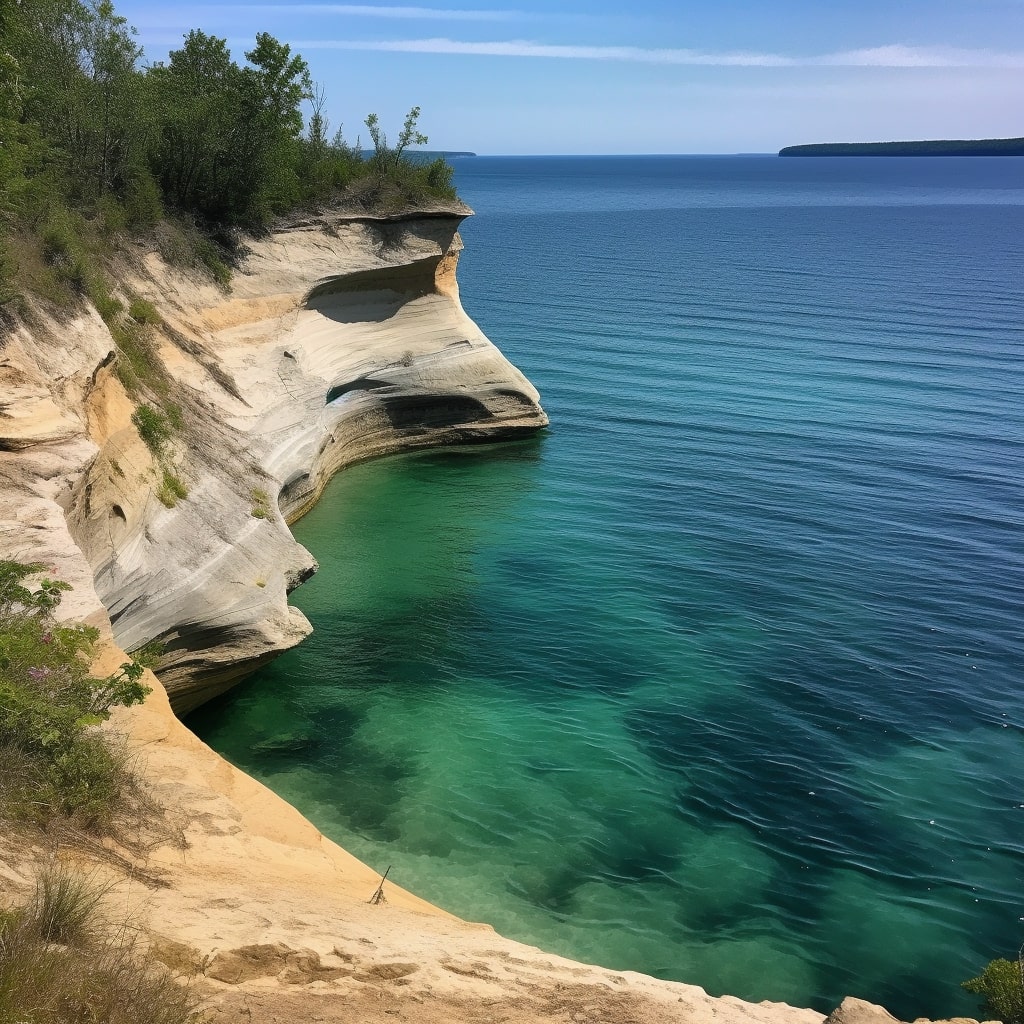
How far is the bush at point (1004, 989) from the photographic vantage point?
9469 mm

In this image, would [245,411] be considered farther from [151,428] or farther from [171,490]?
[171,490]

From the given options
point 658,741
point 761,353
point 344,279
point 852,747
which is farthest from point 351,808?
point 761,353

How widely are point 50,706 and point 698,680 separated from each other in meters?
12.3

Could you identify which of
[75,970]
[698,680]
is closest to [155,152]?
[698,680]

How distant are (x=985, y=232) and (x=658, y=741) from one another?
8812 centimetres

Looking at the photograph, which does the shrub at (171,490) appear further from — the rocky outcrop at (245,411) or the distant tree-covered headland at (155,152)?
the distant tree-covered headland at (155,152)

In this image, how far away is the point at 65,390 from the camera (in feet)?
50.8

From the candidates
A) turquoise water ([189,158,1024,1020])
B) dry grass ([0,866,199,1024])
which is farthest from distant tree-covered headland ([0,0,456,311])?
dry grass ([0,866,199,1024])

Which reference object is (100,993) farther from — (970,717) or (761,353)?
(761,353)

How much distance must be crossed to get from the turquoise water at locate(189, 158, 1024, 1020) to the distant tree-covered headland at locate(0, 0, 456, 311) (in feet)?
27.7

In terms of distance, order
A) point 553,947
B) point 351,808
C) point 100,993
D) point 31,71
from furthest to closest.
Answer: point 31,71
point 351,808
point 553,947
point 100,993

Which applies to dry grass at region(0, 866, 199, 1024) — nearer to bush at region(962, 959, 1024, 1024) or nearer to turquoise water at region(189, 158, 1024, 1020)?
turquoise water at region(189, 158, 1024, 1020)

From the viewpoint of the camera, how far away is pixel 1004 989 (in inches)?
379

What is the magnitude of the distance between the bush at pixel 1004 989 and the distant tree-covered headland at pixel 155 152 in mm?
17050
